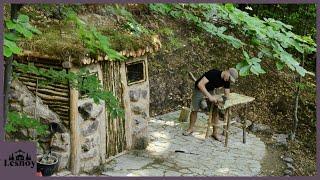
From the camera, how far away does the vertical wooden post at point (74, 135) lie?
22.0 feet

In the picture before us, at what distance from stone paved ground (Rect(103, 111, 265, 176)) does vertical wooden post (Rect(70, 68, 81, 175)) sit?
477 millimetres

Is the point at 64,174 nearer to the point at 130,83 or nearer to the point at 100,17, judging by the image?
the point at 130,83

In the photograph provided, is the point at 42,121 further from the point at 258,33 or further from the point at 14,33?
the point at 14,33

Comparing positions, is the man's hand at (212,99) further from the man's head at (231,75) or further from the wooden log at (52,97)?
the wooden log at (52,97)

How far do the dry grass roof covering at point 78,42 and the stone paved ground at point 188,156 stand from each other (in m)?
1.63

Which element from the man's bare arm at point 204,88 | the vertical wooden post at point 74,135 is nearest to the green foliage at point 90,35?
the vertical wooden post at point 74,135

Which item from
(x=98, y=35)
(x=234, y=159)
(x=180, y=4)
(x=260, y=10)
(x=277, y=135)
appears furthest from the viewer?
(x=260, y=10)

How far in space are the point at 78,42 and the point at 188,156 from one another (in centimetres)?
268

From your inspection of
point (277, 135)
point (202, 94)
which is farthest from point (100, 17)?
point (277, 135)

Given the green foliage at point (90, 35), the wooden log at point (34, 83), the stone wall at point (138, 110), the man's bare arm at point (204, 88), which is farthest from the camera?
the man's bare arm at point (204, 88)

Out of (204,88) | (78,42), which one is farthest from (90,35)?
(204,88)

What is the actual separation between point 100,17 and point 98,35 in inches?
207

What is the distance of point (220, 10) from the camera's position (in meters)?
3.41

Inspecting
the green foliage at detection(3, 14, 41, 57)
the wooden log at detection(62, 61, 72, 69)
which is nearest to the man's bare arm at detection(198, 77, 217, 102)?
the wooden log at detection(62, 61, 72, 69)
